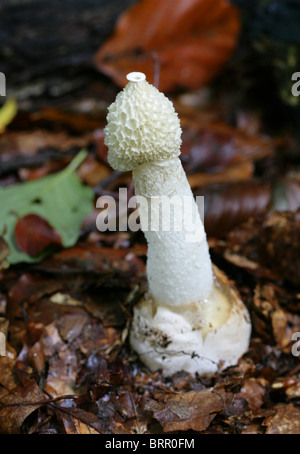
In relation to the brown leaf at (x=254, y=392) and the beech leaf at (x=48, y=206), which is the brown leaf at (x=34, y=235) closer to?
the beech leaf at (x=48, y=206)

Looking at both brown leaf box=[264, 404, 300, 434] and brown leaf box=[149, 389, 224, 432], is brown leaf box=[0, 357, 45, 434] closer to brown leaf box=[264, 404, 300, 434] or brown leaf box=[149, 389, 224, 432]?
brown leaf box=[149, 389, 224, 432]

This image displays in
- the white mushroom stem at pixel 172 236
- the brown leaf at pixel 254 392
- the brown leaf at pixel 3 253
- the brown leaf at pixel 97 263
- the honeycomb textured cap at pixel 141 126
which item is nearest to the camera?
the honeycomb textured cap at pixel 141 126

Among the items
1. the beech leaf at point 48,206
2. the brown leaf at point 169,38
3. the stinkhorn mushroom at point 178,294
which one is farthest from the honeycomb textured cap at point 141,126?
the brown leaf at point 169,38

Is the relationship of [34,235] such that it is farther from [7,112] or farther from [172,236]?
[7,112]

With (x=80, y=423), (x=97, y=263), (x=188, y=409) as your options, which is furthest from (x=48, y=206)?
(x=188, y=409)

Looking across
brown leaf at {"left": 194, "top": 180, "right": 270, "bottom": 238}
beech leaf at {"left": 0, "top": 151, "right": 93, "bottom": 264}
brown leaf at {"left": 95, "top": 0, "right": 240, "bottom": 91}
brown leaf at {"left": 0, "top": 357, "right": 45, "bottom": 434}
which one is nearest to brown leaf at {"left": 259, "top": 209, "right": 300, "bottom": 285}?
brown leaf at {"left": 194, "top": 180, "right": 270, "bottom": 238}

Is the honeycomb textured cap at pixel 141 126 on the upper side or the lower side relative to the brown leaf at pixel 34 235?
upper
